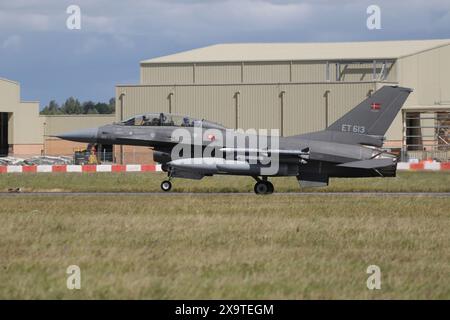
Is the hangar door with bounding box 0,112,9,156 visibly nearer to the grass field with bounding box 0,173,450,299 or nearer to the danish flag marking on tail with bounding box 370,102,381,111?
the danish flag marking on tail with bounding box 370,102,381,111

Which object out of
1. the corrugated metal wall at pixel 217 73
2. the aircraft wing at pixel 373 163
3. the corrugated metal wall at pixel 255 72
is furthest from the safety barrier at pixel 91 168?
the corrugated metal wall at pixel 217 73

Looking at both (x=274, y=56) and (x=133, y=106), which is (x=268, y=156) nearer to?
(x=133, y=106)

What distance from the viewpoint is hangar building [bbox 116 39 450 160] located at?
6284 cm

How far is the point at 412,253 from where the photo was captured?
13.3 metres

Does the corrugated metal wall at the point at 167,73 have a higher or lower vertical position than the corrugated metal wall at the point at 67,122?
higher

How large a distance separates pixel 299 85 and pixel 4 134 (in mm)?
38215

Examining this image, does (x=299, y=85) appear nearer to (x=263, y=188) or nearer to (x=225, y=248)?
(x=263, y=188)

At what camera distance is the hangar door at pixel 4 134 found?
84.4 m

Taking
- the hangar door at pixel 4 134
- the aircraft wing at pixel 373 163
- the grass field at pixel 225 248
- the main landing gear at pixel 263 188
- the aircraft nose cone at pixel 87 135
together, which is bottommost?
the grass field at pixel 225 248

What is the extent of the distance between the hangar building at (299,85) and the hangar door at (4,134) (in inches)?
620

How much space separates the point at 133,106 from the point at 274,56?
18177mm

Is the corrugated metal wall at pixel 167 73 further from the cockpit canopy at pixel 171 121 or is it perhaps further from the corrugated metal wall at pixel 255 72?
the cockpit canopy at pixel 171 121

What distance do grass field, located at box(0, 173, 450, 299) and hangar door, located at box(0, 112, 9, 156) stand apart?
6293 centimetres

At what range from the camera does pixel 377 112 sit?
1075 inches
